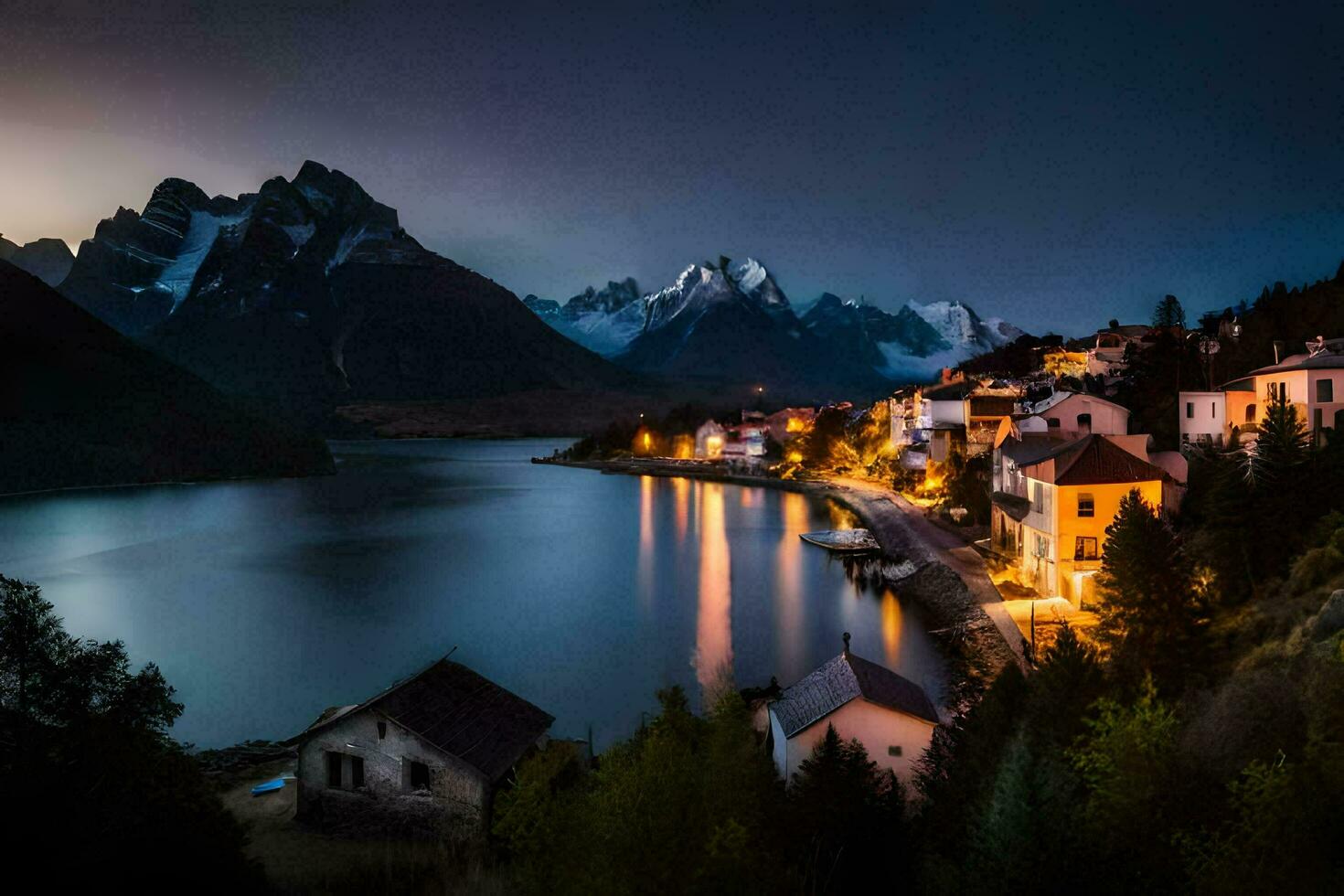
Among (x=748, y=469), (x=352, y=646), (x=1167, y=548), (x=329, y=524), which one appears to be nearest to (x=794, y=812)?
(x=1167, y=548)

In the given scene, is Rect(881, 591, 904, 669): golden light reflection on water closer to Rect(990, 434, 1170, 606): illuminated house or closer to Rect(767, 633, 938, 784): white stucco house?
Rect(990, 434, 1170, 606): illuminated house

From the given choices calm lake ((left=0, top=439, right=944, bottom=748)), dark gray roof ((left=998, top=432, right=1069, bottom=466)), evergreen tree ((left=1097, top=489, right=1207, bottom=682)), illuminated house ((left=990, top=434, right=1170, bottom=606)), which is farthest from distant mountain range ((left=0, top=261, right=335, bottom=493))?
evergreen tree ((left=1097, top=489, right=1207, bottom=682))

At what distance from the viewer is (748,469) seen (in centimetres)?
8238

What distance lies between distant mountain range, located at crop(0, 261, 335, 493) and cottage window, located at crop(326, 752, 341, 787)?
88098 mm

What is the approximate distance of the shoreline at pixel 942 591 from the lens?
19.4 metres

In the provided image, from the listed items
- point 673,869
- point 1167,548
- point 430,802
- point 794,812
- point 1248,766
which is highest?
point 1167,548

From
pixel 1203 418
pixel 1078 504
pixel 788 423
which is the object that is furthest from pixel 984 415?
pixel 788 423

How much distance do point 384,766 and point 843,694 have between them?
294 inches

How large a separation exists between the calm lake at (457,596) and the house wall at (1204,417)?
1243cm

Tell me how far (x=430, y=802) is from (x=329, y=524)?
2033 inches

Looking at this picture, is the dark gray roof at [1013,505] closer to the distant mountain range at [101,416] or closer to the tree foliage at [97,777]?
the tree foliage at [97,777]

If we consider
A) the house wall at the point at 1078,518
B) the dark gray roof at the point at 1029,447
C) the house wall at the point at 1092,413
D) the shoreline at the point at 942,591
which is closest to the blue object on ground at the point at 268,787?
the shoreline at the point at 942,591

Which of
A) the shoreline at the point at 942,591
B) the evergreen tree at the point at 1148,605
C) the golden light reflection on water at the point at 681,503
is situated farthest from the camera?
the golden light reflection on water at the point at 681,503

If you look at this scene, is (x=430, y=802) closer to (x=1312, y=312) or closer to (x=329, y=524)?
(x=1312, y=312)
